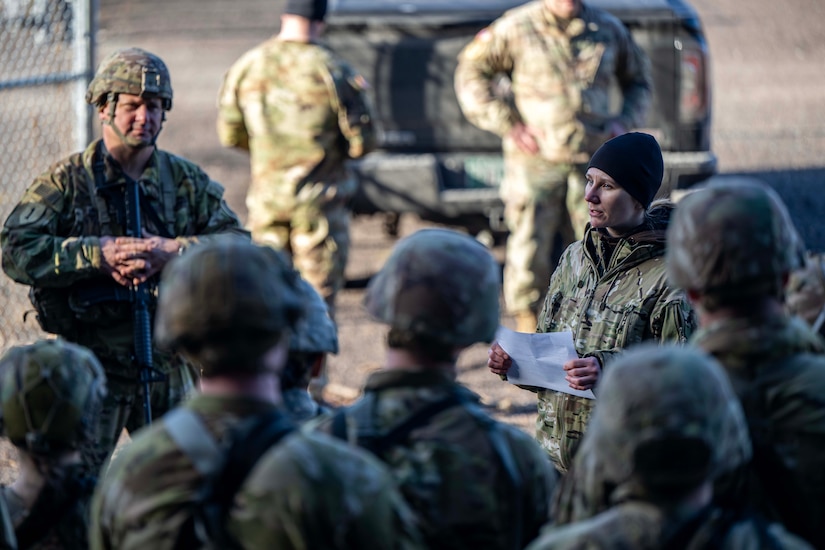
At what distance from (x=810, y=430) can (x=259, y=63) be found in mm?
5376

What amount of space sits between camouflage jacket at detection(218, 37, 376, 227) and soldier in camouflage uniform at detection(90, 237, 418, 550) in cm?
492

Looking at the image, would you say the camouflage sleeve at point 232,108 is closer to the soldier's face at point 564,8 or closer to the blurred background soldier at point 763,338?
the soldier's face at point 564,8

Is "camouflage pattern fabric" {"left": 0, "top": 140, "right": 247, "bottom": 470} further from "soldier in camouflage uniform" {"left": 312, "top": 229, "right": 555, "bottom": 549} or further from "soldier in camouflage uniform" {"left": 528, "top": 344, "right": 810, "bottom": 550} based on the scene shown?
"soldier in camouflage uniform" {"left": 528, "top": 344, "right": 810, "bottom": 550}

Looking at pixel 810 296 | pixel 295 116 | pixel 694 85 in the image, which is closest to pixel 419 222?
pixel 694 85

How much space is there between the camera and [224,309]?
2.35 m

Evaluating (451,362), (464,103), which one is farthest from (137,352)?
(464,103)

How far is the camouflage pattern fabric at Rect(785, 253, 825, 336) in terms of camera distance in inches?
170

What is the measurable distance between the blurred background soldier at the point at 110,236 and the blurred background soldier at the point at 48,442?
1781 millimetres

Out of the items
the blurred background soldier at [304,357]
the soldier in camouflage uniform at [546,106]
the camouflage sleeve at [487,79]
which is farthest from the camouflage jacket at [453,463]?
the camouflage sleeve at [487,79]

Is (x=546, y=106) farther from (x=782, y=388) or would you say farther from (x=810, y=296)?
(x=782, y=388)

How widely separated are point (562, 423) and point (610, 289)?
1.53 feet

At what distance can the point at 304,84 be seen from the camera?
733 cm

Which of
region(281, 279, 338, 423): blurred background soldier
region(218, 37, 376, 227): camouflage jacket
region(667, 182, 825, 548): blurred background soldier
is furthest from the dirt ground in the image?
region(667, 182, 825, 548): blurred background soldier

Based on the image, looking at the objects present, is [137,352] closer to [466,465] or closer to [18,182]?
[466,465]
